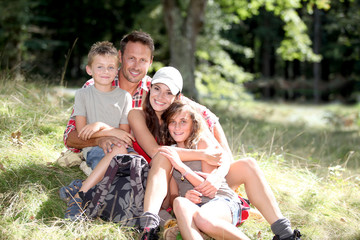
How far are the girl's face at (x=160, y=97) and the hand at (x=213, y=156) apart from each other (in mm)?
554

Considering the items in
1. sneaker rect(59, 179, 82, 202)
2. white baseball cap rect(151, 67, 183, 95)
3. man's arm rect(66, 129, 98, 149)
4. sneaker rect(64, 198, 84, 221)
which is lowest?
sneaker rect(64, 198, 84, 221)

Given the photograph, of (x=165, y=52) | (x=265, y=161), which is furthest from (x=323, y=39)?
(x=265, y=161)

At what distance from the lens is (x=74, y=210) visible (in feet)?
10.0

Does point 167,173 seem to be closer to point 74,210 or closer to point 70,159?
point 74,210

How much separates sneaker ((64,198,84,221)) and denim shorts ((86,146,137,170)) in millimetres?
382

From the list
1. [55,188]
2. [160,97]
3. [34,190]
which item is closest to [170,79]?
[160,97]

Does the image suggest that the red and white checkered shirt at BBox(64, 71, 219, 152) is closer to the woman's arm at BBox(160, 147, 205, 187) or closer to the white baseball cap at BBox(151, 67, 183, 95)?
the white baseball cap at BBox(151, 67, 183, 95)

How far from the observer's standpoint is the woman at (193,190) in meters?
2.65

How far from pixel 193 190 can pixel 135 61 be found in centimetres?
159

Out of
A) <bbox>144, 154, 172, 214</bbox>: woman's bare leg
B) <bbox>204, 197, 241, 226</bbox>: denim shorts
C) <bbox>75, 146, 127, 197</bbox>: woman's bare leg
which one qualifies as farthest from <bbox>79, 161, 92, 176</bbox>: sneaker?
<bbox>204, 197, 241, 226</bbox>: denim shorts

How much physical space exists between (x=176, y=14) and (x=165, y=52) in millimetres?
3408

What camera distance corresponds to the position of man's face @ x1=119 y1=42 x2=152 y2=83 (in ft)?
12.8

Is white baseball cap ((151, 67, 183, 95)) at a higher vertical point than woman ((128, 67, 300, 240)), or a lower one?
higher

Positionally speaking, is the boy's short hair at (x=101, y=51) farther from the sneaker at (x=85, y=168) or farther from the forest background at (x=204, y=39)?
the forest background at (x=204, y=39)
